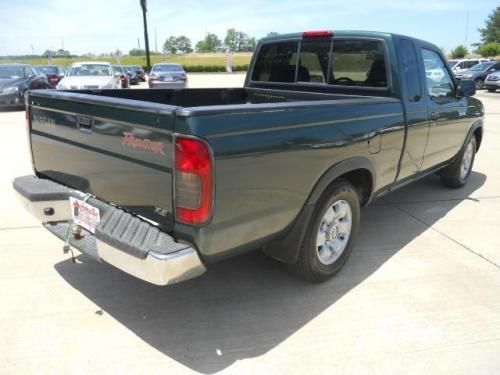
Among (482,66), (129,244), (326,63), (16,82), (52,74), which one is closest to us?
(129,244)

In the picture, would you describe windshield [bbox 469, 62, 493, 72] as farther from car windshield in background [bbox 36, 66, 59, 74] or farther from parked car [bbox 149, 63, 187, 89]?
car windshield in background [bbox 36, 66, 59, 74]

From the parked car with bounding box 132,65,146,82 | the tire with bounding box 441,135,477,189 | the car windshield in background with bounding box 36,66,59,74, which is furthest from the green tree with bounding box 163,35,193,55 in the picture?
the tire with bounding box 441,135,477,189

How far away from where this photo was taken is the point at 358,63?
4.24 metres

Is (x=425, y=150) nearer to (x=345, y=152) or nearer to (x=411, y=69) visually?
(x=411, y=69)

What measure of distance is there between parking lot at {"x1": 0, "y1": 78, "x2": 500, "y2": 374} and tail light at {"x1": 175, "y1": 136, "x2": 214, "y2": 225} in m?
0.93

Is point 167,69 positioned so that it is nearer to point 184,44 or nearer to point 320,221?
point 320,221

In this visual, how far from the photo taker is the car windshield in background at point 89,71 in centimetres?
1570

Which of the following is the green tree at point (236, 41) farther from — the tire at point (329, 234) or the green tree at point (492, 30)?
the tire at point (329, 234)

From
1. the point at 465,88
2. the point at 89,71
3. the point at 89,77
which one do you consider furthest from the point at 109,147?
the point at 89,71

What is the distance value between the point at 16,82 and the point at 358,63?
13349 millimetres

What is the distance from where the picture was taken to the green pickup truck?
90.5 inches

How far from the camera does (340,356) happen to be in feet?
8.76

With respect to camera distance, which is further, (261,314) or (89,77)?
(89,77)

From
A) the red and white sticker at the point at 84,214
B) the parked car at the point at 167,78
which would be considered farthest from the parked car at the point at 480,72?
the red and white sticker at the point at 84,214
